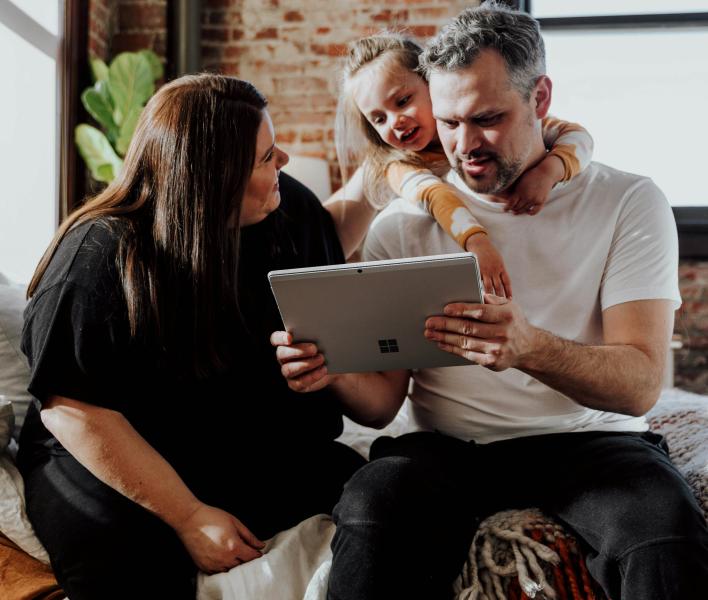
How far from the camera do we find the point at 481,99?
1599mm

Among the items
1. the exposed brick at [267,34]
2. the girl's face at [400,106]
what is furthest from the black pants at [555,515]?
the exposed brick at [267,34]

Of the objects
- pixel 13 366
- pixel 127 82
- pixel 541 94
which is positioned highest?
pixel 127 82

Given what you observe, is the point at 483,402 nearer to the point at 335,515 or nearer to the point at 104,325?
the point at 335,515

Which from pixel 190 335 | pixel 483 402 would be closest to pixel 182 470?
pixel 190 335

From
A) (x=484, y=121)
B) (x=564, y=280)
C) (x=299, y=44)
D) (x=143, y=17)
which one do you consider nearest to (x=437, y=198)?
(x=484, y=121)

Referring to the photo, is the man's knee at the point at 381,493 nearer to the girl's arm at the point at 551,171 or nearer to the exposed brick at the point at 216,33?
the girl's arm at the point at 551,171

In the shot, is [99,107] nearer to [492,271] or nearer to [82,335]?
[82,335]

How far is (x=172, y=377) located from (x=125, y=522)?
0.82 ft

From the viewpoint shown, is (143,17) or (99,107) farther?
(143,17)

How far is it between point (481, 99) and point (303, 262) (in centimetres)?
47

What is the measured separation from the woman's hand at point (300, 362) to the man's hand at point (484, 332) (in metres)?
0.20

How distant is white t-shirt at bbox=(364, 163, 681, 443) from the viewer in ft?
4.96

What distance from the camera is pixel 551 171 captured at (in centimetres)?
156

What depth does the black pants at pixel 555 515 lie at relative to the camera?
1110mm
